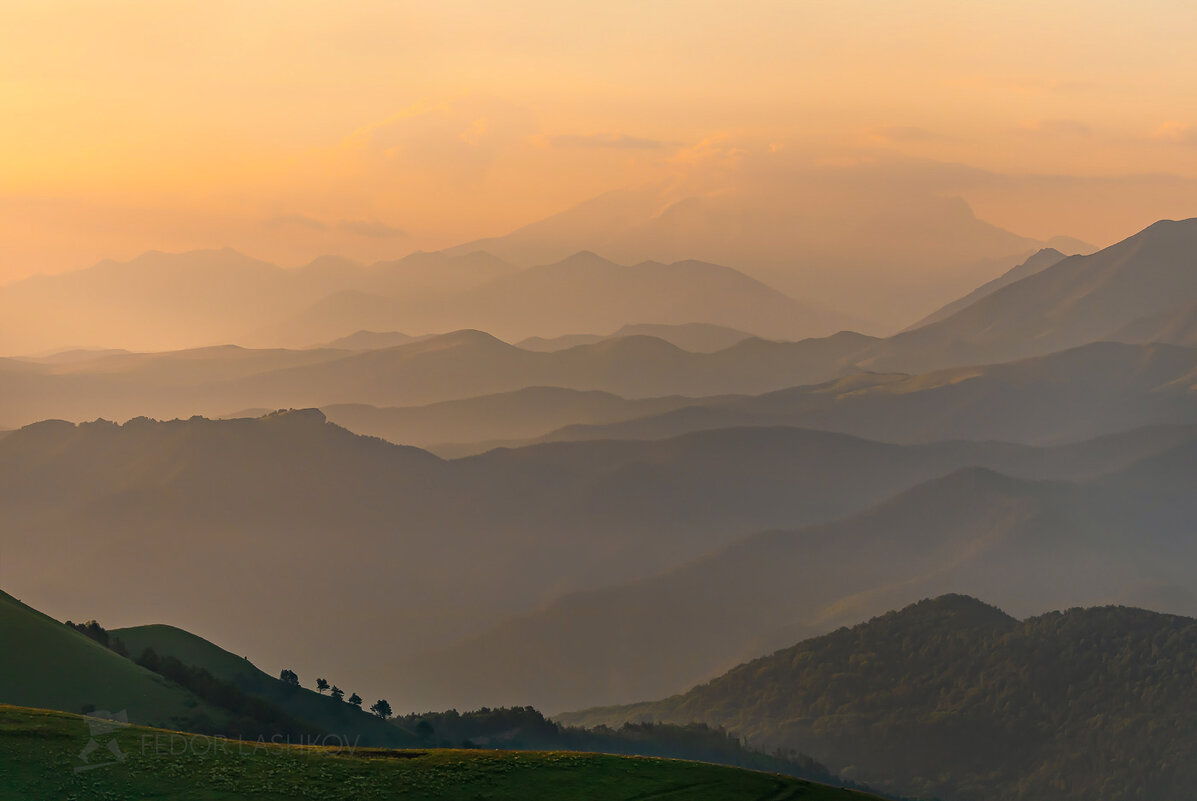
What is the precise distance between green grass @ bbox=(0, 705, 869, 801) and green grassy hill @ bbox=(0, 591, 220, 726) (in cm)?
4622

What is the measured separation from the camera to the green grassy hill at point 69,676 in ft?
434

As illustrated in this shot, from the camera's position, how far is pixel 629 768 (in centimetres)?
9194

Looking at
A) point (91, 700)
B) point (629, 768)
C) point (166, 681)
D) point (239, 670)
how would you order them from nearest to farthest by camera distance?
1. point (629, 768)
2. point (91, 700)
3. point (166, 681)
4. point (239, 670)

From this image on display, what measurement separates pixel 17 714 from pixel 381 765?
24774 mm

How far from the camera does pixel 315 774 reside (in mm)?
84438

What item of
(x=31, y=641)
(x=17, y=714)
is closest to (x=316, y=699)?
(x=31, y=641)

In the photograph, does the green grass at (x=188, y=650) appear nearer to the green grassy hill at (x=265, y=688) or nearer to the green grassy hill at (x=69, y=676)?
the green grassy hill at (x=265, y=688)

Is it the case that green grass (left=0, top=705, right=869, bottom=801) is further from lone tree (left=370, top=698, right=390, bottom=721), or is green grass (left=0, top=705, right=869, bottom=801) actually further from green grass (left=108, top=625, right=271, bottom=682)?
green grass (left=108, top=625, right=271, bottom=682)

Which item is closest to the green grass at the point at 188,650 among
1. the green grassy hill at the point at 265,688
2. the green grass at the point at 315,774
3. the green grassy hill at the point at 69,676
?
the green grassy hill at the point at 265,688

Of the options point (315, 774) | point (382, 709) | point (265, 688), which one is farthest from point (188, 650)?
point (315, 774)

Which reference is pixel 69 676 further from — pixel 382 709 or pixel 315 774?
pixel 315 774

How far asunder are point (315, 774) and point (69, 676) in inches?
2456

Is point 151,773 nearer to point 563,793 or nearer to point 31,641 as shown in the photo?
point 563,793

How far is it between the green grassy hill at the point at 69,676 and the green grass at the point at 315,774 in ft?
152
